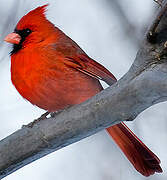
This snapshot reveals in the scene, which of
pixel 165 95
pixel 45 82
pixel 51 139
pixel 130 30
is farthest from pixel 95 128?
pixel 130 30

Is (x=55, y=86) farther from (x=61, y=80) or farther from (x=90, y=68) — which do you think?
(x=90, y=68)

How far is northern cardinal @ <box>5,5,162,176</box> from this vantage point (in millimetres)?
2031

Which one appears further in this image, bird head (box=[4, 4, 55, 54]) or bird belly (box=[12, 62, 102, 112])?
bird head (box=[4, 4, 55, 54])

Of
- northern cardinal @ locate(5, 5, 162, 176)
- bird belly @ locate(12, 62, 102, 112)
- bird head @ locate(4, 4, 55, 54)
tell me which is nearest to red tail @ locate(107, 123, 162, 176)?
northern cardinal @ locate(5, 5, 162, 176)

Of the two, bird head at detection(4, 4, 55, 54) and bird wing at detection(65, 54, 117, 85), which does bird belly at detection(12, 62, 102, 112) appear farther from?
bird head at detection(4, 4, 55, 54)

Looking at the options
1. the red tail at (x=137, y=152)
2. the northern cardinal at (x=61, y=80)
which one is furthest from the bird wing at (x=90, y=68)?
the red tail at (x=137, y=152)

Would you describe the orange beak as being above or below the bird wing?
above

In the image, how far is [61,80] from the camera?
6.81 feet

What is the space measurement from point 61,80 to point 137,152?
1.84ft

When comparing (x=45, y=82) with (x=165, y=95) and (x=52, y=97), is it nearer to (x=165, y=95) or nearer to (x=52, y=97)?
(x=52, y=97)

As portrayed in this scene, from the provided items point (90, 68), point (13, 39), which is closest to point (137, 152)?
point (90, 68)

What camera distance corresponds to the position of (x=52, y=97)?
211cm

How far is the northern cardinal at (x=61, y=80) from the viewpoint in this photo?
2031 millimetres

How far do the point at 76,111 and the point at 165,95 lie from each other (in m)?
0.36
